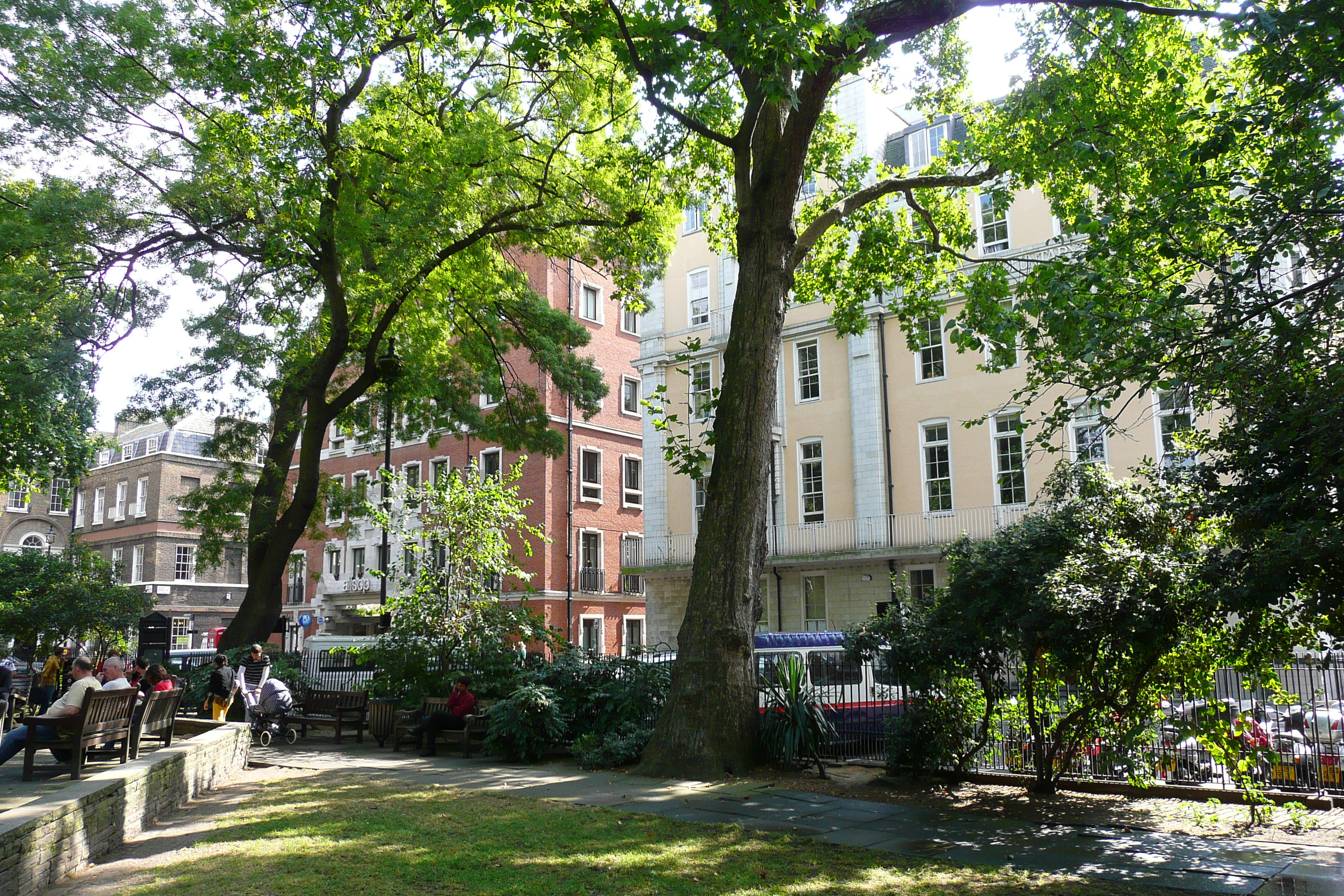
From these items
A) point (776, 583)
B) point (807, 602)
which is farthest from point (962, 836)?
point (776, 583)

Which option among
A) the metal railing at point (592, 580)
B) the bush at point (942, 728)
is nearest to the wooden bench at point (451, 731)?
the bush at point (942, 728)

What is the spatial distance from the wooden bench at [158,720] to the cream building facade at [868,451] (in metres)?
16.3

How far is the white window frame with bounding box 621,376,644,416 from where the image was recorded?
44.2m

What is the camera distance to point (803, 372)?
31.6 m

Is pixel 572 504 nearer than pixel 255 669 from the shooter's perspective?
No

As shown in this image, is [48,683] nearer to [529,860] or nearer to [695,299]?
[529,860]

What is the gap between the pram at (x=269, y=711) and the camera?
1647 cm

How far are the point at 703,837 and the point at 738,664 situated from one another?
4.07 meters

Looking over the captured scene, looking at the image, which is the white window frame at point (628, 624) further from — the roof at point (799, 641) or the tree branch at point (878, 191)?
the tree branch at point (878, 191)

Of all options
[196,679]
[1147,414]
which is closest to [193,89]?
[196,679]

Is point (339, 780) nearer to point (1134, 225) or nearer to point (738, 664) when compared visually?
point (738, 664)

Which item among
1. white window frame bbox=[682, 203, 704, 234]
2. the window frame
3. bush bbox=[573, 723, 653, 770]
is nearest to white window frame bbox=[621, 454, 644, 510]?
the window frame

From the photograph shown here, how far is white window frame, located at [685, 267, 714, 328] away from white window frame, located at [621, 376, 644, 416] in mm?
9583

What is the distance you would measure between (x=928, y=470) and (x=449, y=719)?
696 inches
